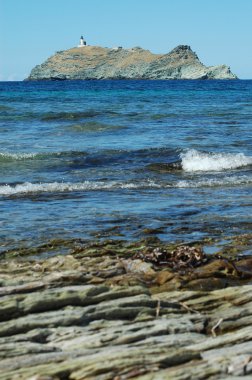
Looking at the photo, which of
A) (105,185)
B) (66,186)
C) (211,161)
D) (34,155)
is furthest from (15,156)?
(105,185)

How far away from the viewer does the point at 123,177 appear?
21.2 meters

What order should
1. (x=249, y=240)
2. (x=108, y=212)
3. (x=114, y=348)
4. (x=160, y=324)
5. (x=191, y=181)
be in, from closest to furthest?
1. (x=114, y=348)
2. (x=160, y=324)
3. (x=249, y=240)
4. (x=108, y=212)
5. (x=191, y=181)

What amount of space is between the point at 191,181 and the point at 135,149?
24.0 ft

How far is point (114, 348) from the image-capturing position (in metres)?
6.68

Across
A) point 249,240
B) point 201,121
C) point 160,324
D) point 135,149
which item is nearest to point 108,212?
point 249,240

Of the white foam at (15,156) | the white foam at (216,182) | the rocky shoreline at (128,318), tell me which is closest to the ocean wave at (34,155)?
the white foam at (15,156)

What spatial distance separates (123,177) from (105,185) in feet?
6.61

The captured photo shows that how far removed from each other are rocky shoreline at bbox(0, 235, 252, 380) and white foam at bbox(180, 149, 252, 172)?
13242mm

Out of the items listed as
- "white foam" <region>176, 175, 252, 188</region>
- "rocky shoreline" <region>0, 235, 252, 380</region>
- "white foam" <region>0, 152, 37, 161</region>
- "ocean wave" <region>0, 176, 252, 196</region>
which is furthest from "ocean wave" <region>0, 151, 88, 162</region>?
"rocky shoreline" <region>0, 235, 252, 380</region>

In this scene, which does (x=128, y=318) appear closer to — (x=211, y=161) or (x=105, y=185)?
(x=105, y=185)

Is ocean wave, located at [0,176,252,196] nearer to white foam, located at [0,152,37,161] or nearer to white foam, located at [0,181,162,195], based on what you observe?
white foam, located at [0,181,162,195]

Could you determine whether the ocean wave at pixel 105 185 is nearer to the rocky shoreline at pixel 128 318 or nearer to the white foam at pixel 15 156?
the white foam at pixel 15 156

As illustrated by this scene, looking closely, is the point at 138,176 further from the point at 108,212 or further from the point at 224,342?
the point at 224,342

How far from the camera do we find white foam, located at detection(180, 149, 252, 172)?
2355cm
